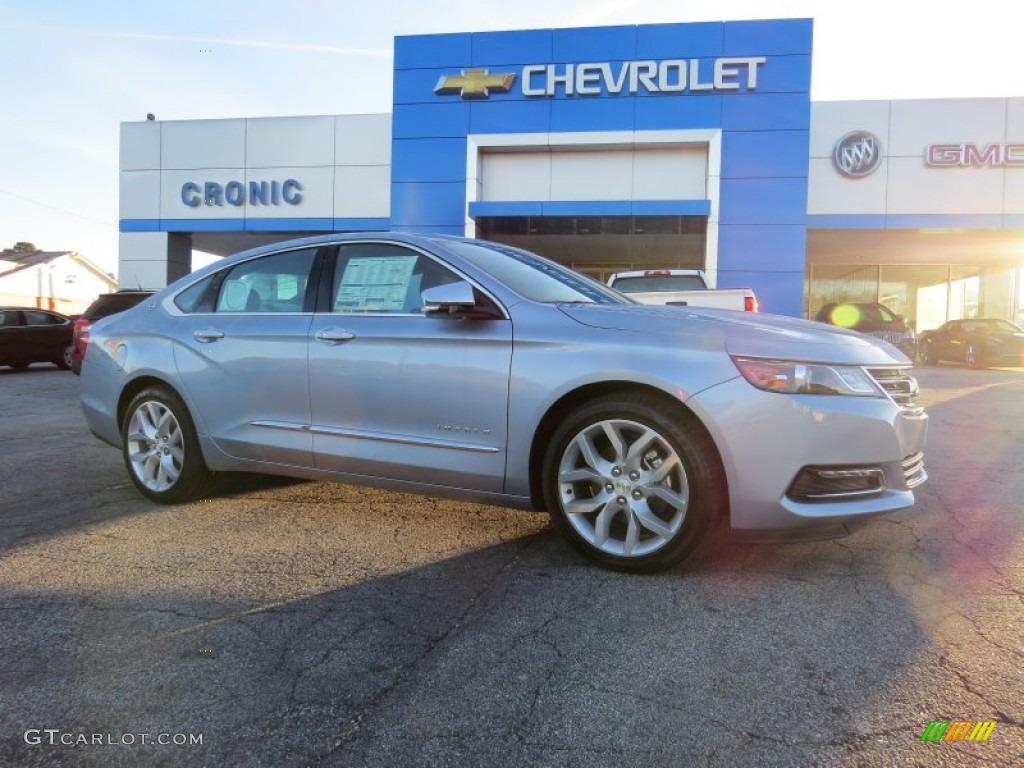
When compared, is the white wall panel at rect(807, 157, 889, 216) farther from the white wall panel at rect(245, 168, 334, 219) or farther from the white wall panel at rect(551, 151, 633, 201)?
the white wall panel at rect(245, 168, 334, 219)

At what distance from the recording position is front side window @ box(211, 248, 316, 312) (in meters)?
4.07

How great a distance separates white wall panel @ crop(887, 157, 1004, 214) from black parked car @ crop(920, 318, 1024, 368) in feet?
9.85

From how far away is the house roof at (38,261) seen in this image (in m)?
46.6

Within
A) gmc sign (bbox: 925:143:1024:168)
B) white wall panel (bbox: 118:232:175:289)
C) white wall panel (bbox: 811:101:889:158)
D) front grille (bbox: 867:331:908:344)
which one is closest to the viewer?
front grille (bbox: 867:331:908:344)

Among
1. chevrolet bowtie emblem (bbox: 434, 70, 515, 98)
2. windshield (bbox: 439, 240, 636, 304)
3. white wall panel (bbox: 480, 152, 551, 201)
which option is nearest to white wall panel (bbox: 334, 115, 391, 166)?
chevrolet bowtie emblem (bbox: 434, 70, 515, 98)

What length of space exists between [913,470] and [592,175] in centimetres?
1562

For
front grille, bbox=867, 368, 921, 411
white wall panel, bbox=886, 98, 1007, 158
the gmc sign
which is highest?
white wall panel, bbox=886, 98, 1007, 158

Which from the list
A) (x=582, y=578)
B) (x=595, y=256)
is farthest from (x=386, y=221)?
(x=582, y=578)

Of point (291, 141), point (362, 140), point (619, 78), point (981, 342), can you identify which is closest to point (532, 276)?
point (619, 78)

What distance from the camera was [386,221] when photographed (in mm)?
19750

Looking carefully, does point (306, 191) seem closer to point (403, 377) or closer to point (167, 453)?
point (167, 453)

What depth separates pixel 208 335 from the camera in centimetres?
421

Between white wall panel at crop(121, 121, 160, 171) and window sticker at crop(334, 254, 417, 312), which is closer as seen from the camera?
window sticker at crop(334, 254, 417, 312)

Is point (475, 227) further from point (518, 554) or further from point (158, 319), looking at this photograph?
point (518, 554)
